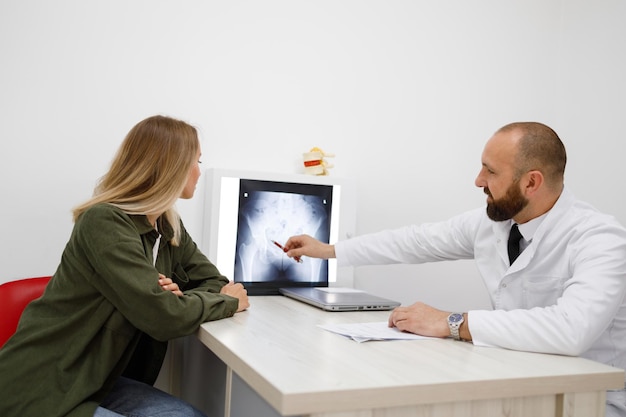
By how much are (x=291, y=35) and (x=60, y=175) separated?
110 centimetres

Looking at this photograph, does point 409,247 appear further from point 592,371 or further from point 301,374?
point 301,374

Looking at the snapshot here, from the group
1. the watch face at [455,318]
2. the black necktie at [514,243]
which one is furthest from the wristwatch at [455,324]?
the black necktie at [514,243]

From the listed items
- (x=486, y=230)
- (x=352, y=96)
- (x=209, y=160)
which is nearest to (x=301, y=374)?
(x=486, y=230)

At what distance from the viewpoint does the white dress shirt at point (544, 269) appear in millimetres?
1362

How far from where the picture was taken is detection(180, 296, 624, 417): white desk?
978 mm

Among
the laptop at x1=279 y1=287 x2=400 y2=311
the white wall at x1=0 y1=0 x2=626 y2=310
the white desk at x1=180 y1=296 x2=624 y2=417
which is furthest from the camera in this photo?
the white wall at x1=0 y1=0 x2=626 y2=310

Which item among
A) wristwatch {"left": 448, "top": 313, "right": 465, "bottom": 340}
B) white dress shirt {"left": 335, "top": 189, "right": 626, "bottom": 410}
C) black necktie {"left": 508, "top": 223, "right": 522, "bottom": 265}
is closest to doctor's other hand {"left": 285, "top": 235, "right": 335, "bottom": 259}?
white dress shirt {"left": 335, "top": 189, "right": 626, "bottom": 410}

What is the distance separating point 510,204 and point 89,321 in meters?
1.25

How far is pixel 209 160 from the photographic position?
88.1 inches

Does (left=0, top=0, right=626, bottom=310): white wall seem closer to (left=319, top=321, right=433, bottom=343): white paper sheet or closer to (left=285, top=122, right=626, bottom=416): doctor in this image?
(left=285, top=122, right=626, bottom=416): doctor

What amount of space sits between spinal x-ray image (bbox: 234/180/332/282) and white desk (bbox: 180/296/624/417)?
64cm

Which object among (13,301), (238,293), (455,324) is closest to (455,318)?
(455,324)

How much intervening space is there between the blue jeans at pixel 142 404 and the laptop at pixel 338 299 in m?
0.52

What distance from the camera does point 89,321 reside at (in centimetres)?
139
